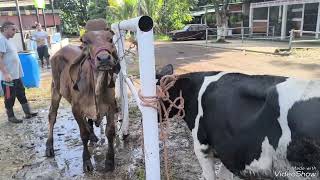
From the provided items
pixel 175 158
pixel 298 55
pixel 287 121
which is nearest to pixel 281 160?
pixel 287 121

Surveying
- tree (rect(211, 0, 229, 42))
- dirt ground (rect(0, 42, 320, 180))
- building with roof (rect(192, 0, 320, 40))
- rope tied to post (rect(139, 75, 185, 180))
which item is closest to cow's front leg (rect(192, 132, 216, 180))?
rope tied to post (rect(139, 75, 185, 180))

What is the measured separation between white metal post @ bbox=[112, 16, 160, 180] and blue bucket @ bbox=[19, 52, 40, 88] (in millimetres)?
7936

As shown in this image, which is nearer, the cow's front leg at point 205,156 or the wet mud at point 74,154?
the cow's front leg at point 205,156

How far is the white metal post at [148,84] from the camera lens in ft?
8.08

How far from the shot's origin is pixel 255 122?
8.09ft

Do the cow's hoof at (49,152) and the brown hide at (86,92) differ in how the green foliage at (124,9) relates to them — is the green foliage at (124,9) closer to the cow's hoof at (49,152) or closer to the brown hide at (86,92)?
the cow's hoof at (49,152)

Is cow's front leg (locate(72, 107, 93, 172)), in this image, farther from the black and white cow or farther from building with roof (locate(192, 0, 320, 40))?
building with roof (locate(192, 0, 320, 40))

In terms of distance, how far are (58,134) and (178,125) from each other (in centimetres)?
201

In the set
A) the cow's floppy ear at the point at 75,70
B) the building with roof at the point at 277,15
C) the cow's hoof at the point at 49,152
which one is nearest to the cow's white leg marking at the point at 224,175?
the cow's floppy ear at the point at 75,70

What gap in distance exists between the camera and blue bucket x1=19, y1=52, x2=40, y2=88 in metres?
9.88

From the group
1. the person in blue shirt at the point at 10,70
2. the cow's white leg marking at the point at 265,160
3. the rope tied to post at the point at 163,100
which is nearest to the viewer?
the cow's white leg marking at the point at 265,160

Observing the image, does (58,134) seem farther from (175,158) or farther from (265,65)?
(265,65)

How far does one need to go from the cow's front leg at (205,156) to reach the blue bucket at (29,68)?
794cm

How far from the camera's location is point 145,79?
102 inches
